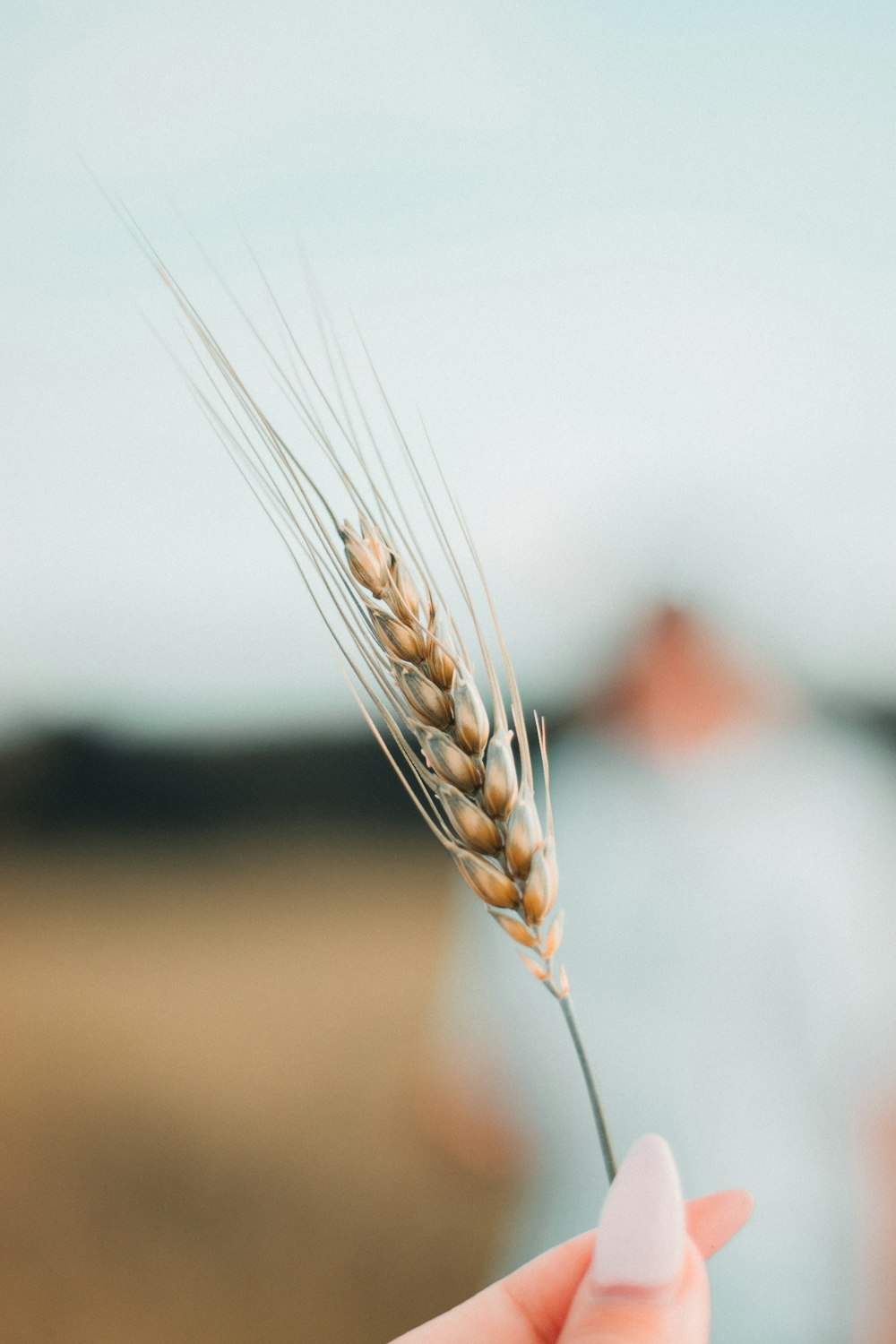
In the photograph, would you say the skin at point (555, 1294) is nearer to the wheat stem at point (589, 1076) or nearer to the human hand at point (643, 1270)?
the human hand at point (643, 1270)

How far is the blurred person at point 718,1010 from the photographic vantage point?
1146 millimetres

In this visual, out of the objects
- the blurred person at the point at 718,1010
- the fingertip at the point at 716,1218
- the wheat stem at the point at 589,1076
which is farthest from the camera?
the blurred person at the point at 718,1010

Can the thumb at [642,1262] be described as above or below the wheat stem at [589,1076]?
below

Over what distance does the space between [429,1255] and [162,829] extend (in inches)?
48.3

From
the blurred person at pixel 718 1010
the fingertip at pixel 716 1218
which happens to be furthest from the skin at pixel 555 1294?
the blurred person at pixel 718 1010

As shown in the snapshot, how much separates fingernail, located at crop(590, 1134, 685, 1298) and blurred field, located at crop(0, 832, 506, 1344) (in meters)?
1.00

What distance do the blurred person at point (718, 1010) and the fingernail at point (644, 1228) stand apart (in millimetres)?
951

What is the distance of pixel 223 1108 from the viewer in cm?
140

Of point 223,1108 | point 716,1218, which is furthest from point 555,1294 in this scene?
point 223,1108

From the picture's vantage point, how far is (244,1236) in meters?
1.23

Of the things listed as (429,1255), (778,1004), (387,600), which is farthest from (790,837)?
(387,600)

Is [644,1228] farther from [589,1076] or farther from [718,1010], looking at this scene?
[718,1010]

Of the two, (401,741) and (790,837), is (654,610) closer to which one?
(790,837)

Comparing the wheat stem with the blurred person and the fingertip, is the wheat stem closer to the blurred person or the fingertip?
the fingertip
